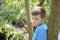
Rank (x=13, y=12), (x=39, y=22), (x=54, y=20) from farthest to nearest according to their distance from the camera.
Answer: (x=13, y=12), (x=39, y=22), (x=54, y=20)

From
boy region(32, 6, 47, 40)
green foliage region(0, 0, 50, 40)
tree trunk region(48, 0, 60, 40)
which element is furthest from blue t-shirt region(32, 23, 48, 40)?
green foliage region(0, 0, 50, 40)

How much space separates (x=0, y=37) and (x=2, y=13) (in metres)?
2.11

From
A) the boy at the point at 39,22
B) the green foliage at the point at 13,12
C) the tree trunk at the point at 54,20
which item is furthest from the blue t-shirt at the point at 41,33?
the green foliage at the point at 13,12

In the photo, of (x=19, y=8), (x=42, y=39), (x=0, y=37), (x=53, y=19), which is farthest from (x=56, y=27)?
(x=0, y=37)

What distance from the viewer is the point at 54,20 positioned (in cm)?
144

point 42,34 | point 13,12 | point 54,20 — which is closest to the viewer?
point 54,20

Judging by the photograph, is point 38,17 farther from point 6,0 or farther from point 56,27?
point 6,0

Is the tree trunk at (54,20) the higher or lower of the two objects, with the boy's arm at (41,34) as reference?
higher

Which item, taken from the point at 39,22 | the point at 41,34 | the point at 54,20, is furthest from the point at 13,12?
the point at 54,20

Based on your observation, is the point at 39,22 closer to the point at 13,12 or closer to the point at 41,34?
the point at 41,34

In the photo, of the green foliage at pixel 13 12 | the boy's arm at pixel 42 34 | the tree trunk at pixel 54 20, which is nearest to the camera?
the tree trunk at pixel 54 20

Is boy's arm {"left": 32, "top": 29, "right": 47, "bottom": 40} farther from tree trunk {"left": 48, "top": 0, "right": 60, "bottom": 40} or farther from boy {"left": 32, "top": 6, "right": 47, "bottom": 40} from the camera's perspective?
tree trunk {"left": 48, "top": 0, "right": 60, "bottom": 40}

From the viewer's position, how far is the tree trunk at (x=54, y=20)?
4.66 ft

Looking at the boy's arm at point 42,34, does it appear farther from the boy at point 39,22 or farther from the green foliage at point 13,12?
the green foliage at point 13,12
